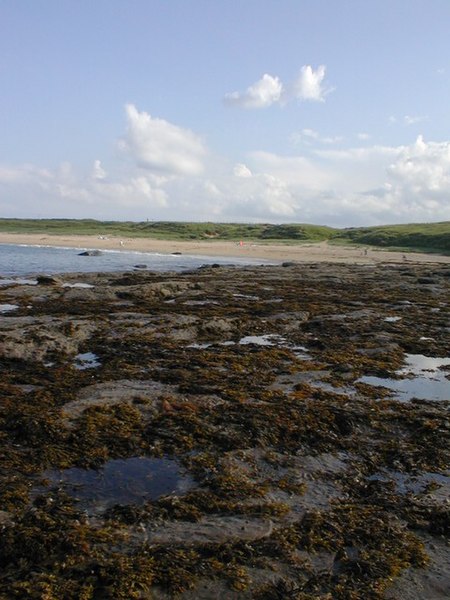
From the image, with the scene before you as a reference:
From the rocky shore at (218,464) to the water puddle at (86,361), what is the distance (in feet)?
0.30

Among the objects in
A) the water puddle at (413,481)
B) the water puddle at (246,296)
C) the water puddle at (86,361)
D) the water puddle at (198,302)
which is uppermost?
the water puddle at (198,302)

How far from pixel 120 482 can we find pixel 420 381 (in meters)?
7.15

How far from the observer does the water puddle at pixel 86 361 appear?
10.7 meters

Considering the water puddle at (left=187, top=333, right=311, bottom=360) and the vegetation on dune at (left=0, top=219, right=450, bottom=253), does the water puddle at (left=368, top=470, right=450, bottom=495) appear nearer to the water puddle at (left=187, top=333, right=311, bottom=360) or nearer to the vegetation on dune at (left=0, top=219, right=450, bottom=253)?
the water puddle at (left=187, top=333, right=311, bottom=360)

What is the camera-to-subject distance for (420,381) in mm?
10734

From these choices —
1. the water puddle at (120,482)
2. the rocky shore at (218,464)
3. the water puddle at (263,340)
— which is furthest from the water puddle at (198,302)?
the water puddle at (120,482)

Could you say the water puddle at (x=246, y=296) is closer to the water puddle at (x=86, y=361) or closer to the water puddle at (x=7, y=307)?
the water puddle at (x=7, y=307)

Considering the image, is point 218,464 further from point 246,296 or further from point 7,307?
point 246,296

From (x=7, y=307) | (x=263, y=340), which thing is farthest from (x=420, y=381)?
(x=7, y=307)

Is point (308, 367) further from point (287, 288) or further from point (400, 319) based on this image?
Answer: point (287, 288)

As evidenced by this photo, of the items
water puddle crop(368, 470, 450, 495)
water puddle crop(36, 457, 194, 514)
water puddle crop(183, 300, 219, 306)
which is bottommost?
water puddle crop(368, 470, 450, 495)

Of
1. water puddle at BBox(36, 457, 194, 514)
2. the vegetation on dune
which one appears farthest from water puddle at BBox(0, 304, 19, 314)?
the vegetation on dune

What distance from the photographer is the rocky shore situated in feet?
14.9

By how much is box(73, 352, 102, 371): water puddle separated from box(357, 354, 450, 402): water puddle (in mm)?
5579
